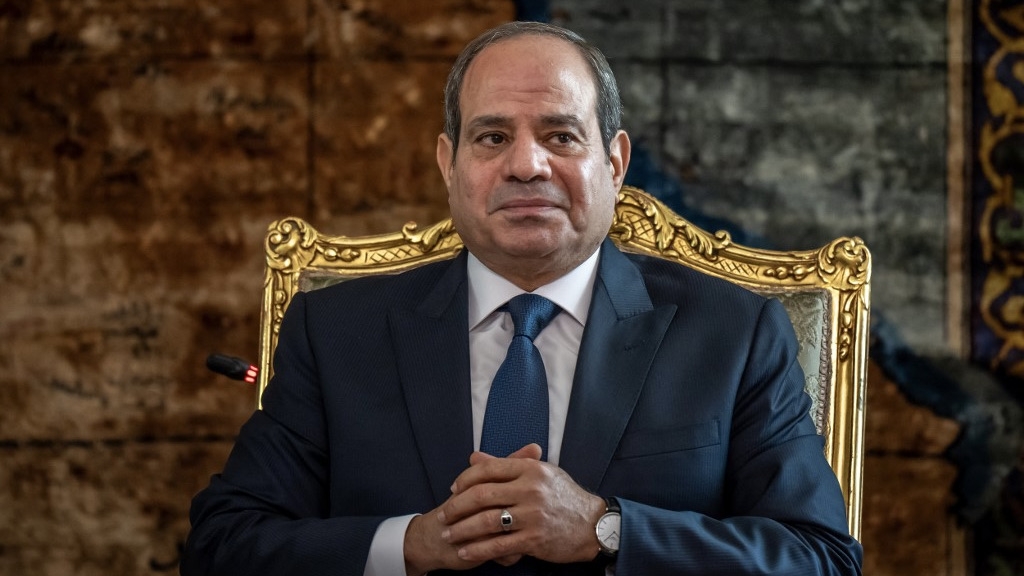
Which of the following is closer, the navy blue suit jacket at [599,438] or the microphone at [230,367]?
the navy blue suit jacket at [599,438]

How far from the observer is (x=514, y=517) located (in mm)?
1586

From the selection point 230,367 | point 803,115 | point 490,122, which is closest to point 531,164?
point 490,122

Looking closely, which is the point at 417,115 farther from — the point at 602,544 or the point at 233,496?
the point at 602,544

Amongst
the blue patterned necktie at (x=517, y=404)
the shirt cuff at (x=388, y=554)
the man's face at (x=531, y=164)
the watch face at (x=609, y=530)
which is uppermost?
the man's face at (x=531, y=164)

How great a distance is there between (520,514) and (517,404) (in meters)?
0.24

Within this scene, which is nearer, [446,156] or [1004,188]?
[446,156]

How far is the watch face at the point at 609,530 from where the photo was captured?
1.60 meters

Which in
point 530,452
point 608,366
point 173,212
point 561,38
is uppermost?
point 561,38

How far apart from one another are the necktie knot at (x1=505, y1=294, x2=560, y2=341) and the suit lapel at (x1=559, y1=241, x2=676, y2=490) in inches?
2.9

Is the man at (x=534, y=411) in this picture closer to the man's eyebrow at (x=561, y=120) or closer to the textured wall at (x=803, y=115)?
the man's eyebrow at (x=561, y=120)

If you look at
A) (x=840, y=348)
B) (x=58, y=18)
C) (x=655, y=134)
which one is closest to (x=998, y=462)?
(x=840, y=348)

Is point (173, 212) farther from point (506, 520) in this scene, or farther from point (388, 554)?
point (506, 520)

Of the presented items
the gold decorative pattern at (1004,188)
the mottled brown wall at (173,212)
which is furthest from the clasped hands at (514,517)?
the gold decorative pattern at (1004,188)

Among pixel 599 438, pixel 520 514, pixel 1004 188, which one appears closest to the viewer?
pixel 520 514
